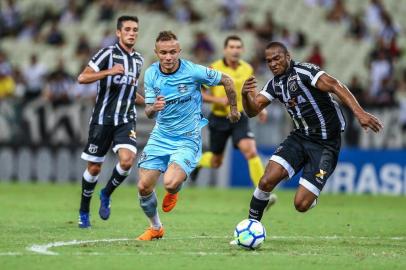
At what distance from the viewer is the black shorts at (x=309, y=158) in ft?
38.6

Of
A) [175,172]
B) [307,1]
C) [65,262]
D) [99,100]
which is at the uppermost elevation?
[307,1]

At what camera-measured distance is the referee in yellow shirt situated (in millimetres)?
16812

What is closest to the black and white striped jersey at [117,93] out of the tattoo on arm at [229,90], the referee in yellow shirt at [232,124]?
the tattoo on arm at [229,90]

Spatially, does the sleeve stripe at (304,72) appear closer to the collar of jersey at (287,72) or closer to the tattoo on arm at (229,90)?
the collar of jersey at (287,72)

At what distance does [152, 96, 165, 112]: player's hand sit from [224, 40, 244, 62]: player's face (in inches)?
245

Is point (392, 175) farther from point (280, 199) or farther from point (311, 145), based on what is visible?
point (311, 145)

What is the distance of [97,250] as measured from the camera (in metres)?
10.4

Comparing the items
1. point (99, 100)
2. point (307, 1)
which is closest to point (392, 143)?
point (307, 1)

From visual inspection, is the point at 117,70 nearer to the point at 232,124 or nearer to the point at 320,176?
the point at 320,176

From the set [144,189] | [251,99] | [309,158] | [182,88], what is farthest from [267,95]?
[144,189]

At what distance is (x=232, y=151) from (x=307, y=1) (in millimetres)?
7890

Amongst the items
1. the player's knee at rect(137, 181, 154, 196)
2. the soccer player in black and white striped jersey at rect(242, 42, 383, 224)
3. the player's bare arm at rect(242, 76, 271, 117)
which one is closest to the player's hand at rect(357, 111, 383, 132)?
the soccer player in black and white striped jersey at rect(242, 42, 383, 224)

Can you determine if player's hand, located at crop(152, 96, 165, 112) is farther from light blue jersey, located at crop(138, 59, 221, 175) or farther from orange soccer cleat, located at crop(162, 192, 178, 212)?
orange soccer cleat, located at crop(162, 192, 178, 212)

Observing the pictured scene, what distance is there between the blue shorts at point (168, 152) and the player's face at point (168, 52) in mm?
831
